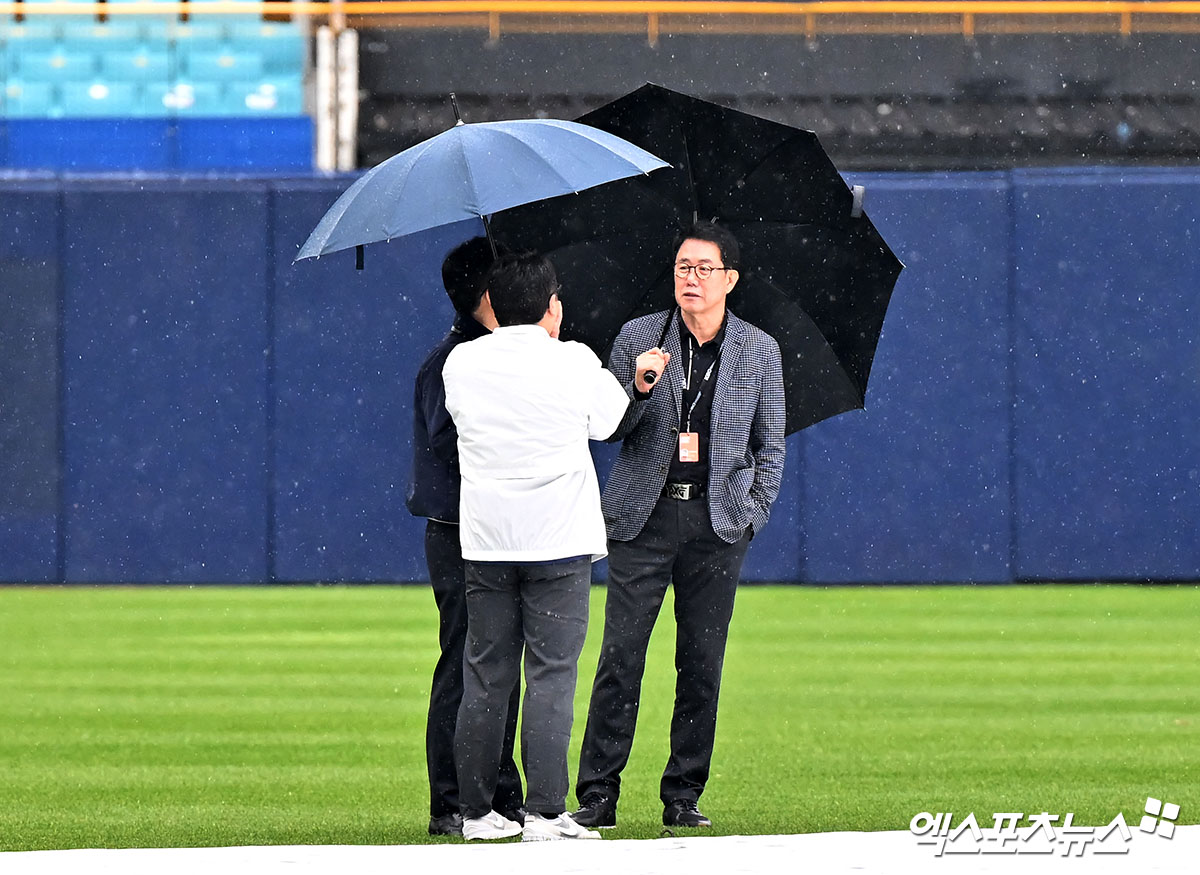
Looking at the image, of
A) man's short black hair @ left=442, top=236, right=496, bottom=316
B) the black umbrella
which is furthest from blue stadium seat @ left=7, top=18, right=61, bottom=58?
man's short black hair @ left=442, top=236, right=496, bottom=316

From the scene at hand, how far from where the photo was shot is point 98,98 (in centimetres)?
1611

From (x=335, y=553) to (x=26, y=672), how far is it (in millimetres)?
4576

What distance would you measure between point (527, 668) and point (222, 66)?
1206 centimetres

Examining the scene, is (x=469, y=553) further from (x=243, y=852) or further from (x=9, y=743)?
A: (x=9, y=743)

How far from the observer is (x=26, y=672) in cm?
981

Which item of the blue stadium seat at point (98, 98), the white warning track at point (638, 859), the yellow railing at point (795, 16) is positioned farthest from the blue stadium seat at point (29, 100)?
the white warning track at point (638, 859)

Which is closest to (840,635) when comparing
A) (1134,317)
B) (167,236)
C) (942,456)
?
(942,456)

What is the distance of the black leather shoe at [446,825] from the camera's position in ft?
18.2

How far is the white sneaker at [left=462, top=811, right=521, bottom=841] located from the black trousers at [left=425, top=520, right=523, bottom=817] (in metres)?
0.25

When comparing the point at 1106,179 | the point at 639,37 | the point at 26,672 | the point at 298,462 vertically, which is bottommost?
the point at 26,672

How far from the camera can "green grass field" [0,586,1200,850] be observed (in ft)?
20.2

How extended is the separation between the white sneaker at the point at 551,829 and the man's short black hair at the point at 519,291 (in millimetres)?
1377

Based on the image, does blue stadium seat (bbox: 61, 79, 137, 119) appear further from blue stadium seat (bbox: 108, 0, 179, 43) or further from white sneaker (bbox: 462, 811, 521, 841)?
white sneaker (bbox: 462, 811, 521, 841)

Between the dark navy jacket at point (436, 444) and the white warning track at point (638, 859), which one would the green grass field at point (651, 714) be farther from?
the dark navy jacket at point (436, 444)
